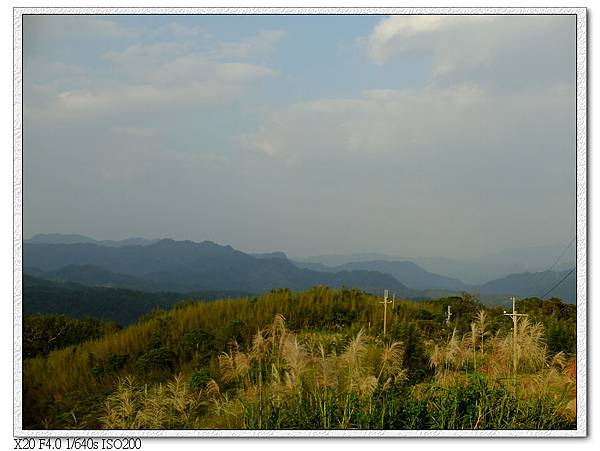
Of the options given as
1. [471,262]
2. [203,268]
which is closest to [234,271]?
[203,268]

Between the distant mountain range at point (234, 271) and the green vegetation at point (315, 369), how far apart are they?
17 centimetres

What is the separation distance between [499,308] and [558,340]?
1.93ft

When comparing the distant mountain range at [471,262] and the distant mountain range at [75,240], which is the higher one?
the distant mountain range at [75,240]

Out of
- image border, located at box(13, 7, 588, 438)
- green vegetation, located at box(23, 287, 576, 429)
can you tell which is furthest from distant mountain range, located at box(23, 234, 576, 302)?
image border, located at box(13, 7, 588, 438)

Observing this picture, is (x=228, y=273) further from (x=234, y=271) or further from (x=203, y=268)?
(x=203, y=268)

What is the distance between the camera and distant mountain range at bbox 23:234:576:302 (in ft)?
18.8

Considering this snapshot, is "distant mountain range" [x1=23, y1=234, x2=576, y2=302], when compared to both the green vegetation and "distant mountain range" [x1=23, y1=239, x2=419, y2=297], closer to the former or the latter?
"distant mountain range" [x1=23, y1=239, x2=419, y2=297]

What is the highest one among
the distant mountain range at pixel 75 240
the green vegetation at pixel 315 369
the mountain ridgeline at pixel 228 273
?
the distant mountain range at pixel 75 240

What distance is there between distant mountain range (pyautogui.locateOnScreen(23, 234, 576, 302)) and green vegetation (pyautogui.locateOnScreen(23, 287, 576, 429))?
0.55 ft

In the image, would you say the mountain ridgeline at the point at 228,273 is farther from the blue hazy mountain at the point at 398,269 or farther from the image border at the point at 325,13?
the image border at the point at 325,13

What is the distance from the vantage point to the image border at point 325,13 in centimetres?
511

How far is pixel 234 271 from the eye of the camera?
5.74m

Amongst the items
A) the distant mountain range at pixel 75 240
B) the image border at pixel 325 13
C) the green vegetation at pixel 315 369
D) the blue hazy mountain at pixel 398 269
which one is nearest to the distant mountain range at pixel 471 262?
the blue hazy mountain at pixel 398 269

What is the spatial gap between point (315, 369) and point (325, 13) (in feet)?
9.15
